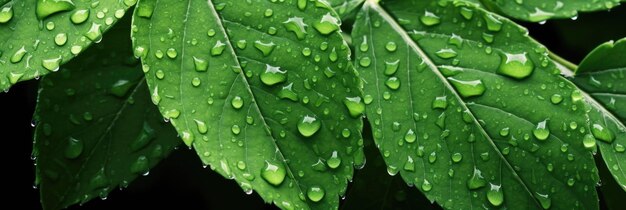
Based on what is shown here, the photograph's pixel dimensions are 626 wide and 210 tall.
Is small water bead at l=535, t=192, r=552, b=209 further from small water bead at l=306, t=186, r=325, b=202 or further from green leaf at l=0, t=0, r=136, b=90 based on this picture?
green leaf at l=0, t=0, r=136, b=90

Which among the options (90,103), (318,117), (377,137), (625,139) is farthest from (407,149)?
(90,103)

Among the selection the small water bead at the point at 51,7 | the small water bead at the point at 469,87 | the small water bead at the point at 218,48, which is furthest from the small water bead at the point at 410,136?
the small water bead at the point at 51,7

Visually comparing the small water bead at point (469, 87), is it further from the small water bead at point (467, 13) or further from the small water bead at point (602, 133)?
the small water bead at point (602, 133)

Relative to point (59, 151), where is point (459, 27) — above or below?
above

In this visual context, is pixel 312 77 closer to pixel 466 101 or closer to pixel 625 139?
pixel 466 101

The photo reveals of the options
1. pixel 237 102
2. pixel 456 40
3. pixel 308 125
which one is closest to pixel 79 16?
pixel 237 102

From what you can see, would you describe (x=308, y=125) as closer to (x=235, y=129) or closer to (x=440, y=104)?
(x=235, y=129)
